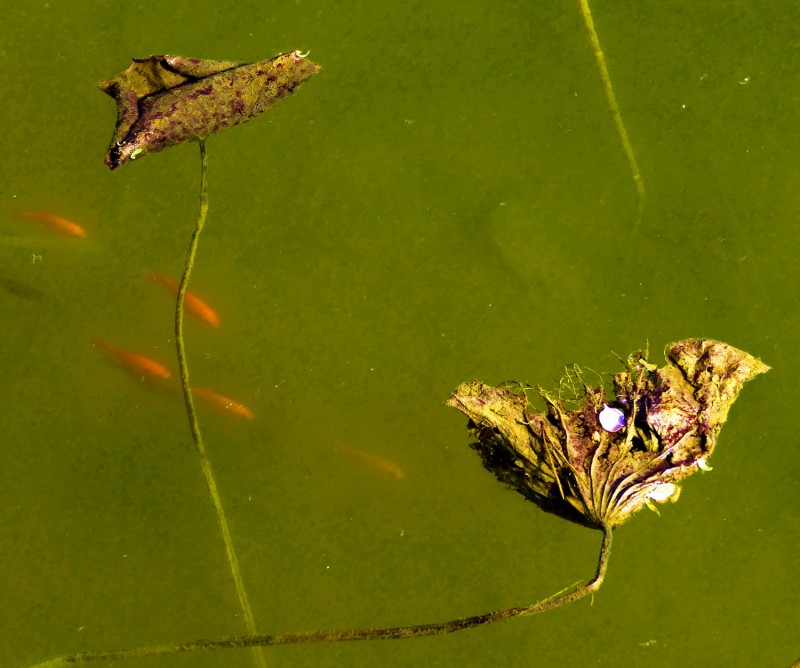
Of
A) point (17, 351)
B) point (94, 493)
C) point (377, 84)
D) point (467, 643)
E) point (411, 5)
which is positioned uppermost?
point (411, 5)

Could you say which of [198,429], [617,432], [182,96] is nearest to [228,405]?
[198,429]

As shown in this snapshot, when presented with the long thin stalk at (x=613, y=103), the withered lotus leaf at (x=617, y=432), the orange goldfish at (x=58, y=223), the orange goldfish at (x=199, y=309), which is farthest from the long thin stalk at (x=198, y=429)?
the long thin stalk at (x=613, y=103)

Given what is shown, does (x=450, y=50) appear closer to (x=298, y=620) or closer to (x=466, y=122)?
(x=466, y=122)

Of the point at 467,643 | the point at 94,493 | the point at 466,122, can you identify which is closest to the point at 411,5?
the point at 466,122

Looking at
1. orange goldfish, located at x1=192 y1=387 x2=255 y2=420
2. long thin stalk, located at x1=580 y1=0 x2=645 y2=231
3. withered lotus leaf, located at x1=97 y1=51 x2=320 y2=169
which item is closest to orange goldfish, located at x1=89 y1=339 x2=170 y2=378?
orange goldfish, located at x1=192 y1=387 x2=255 y2=420

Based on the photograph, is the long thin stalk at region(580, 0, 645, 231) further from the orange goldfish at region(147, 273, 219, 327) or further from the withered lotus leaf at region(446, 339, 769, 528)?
the orange goldfish at region(147, 273, 219, 327)

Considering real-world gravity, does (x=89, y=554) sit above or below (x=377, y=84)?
below
